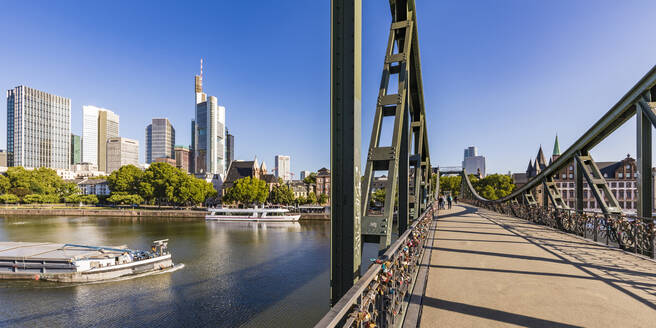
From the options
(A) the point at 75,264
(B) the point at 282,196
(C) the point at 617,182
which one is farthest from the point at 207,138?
(C) the point at 617,182

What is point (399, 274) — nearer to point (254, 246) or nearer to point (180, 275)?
point (180, 275)

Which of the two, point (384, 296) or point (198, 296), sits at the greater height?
point (384, 296)

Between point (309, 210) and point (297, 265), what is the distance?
47.2 m

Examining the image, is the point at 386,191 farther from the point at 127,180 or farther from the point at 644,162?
the point at 127,180

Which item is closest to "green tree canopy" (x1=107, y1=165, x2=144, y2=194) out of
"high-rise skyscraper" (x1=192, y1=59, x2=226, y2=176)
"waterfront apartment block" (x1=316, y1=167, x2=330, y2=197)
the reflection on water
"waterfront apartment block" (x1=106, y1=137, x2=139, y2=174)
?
"waterfront apartment block" (x1=316, y1=167, x2=330, y2=197)

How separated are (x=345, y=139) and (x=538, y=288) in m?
4.45

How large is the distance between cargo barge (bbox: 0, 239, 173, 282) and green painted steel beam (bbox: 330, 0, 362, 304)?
21425mm

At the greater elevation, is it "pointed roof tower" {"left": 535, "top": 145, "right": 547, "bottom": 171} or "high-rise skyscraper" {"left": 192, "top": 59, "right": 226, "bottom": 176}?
"high-rise skyscraper" {"left": 192, "top": 59, "right": 226, "bottom": 176}

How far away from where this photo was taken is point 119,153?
18675cm

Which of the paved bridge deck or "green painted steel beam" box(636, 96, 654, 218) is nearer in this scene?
the paved bridge deck

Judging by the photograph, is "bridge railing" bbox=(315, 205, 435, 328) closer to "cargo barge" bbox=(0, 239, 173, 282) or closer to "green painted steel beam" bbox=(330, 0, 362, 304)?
"green painted steel beam" bbox=(330, 0, 362, 304)

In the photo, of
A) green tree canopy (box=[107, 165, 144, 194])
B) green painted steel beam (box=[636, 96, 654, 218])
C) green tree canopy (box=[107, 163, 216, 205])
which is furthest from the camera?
green tree canopy (box=[107, 165, 144, 194])

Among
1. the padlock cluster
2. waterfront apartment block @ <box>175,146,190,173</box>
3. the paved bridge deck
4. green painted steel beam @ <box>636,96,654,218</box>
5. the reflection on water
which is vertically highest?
waterfront apartment block @ <box>175,146,190,173</box>

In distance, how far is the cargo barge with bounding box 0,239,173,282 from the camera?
1831 cm
